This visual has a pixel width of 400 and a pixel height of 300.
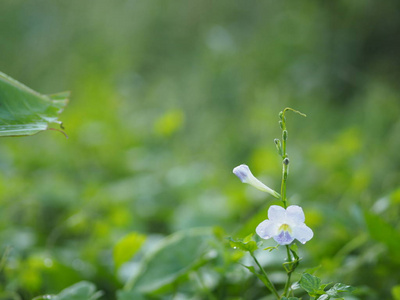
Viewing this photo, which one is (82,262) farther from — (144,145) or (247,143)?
(247,143)

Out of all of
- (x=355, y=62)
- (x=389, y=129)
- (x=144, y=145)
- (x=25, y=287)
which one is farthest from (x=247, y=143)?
(x=25, y=287)

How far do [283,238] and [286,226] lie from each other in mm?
14

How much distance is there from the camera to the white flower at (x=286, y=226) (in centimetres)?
50

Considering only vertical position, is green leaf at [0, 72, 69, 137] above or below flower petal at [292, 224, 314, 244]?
above

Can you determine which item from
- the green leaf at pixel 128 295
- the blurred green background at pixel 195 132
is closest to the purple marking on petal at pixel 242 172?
the blurred green background at pixel 195 132

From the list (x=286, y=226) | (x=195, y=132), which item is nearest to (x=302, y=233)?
(x=286, y=226)

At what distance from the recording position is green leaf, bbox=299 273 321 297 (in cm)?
53

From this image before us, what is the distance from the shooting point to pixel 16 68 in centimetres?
270

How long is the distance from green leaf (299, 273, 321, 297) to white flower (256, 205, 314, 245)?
50 mm

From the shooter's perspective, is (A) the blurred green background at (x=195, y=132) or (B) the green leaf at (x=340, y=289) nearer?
(B) the green leaf at (x=340, y=289)

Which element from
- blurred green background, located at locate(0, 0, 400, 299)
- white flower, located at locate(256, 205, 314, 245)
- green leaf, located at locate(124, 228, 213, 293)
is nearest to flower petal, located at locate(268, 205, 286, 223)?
white flower, located at locate(256, 205, 314, 245)

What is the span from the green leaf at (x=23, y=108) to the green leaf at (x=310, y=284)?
367 mm

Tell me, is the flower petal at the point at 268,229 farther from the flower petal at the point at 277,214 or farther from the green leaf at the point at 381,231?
the green leaf at the point at 381,231

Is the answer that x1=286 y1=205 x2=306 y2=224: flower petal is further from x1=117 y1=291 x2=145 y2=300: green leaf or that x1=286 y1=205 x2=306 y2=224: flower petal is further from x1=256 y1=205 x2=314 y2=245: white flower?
x1=117 y1=291 x2=145 y2=300: green leaf
